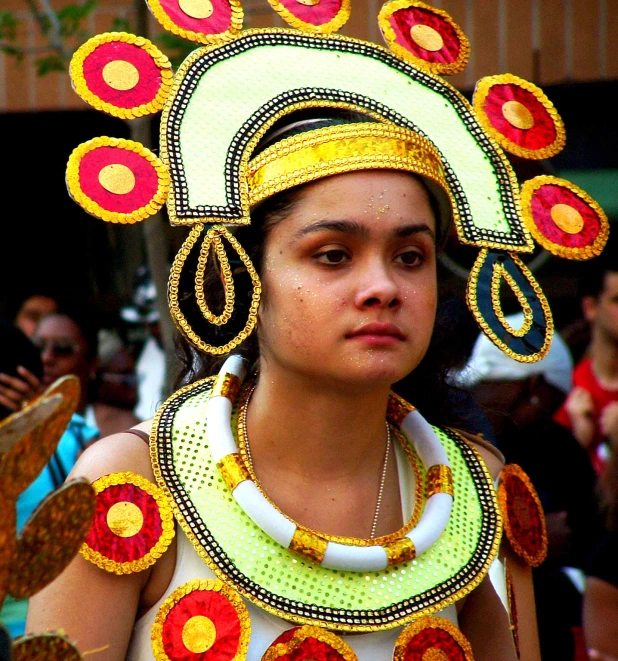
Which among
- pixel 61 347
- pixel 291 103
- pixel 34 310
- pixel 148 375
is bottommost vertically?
pixel 148 375

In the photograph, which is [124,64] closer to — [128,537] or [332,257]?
[332,257]

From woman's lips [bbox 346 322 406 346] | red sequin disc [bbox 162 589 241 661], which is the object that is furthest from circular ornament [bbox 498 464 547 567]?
red sequin disc [bbox 162 589 241 661]

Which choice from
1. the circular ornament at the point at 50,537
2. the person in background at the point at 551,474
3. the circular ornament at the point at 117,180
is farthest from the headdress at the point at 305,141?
the person in background at the point at 551,474

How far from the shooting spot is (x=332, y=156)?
2359 millimetres

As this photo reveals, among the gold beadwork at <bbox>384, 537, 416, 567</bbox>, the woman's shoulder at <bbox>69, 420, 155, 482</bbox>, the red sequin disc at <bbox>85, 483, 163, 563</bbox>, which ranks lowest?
the gold beadwork at <bbox>384, 537, 416, 567</bbox>

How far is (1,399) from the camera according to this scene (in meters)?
3.69

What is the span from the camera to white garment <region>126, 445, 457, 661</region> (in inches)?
90.2

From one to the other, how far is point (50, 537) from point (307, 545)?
0.88m

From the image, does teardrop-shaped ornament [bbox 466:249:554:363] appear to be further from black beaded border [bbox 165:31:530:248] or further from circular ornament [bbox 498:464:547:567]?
circular ornament [bbox 498:464:547:567]

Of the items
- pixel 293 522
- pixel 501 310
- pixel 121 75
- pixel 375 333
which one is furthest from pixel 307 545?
pixel 121 75

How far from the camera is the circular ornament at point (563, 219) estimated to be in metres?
2.66

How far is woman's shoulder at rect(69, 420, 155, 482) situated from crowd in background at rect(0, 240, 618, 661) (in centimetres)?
86

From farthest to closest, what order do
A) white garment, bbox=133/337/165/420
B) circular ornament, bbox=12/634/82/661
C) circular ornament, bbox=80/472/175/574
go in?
white garment, bbox=133/337/165/420 → circular ornament, bbox=80/472/175/574 → circular ornament, bbox=12/634/82/661

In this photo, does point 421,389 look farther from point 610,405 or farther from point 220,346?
point 610,405
